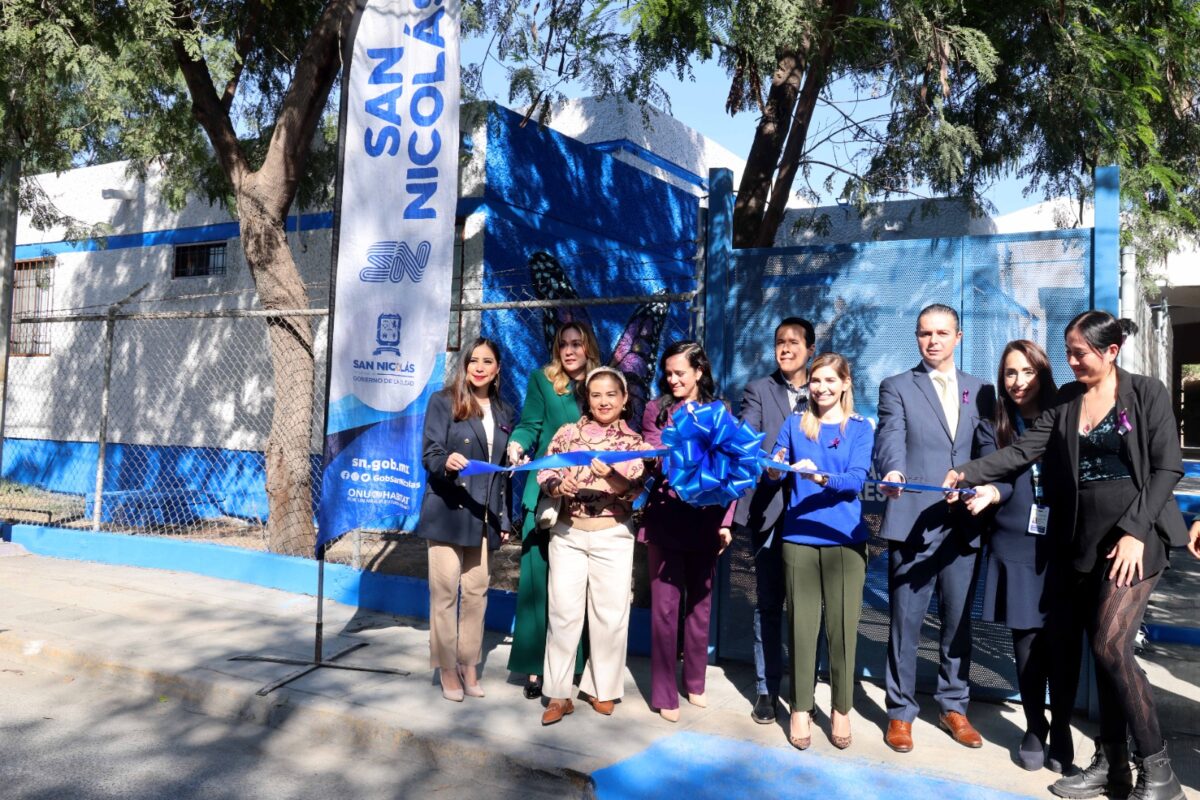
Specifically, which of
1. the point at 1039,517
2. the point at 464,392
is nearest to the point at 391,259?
the point at 464,392

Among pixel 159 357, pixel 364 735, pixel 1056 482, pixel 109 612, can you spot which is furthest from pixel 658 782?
pixel 159 357

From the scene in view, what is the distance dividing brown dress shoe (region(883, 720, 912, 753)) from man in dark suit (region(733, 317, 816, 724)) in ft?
1.93

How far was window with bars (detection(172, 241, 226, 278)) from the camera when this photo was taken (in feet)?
46.7

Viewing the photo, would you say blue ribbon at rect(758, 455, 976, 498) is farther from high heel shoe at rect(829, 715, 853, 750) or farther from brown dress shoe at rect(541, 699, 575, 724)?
brown dress shoe at rect(541, 699, 575, 724)

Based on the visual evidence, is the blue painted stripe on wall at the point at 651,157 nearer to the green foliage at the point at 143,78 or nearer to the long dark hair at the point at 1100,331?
the green foliage at the point at 143,78

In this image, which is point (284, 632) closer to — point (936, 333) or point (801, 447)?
point (801, 447)

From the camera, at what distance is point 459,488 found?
5.54 m

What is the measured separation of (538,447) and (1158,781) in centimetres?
328

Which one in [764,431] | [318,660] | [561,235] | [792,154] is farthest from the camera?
[561,235]

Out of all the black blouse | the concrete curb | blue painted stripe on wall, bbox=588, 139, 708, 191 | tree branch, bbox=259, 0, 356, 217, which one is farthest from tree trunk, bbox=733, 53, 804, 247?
the concrete curb

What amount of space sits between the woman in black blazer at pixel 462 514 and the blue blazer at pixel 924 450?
6.69ft

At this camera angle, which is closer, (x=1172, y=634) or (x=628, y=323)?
(x=1172, y=634)

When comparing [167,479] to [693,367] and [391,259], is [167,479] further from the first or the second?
[693,367]

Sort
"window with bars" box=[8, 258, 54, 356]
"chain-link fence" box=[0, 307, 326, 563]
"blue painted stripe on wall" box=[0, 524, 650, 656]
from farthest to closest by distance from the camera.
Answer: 1. "window with bars" box=[8, 258, 54, 356]
2. "chain-link fence" box=[0, 307, 326, 563]
3. "blue painted stripe on wall" box=[0, 524, 650, 656]
